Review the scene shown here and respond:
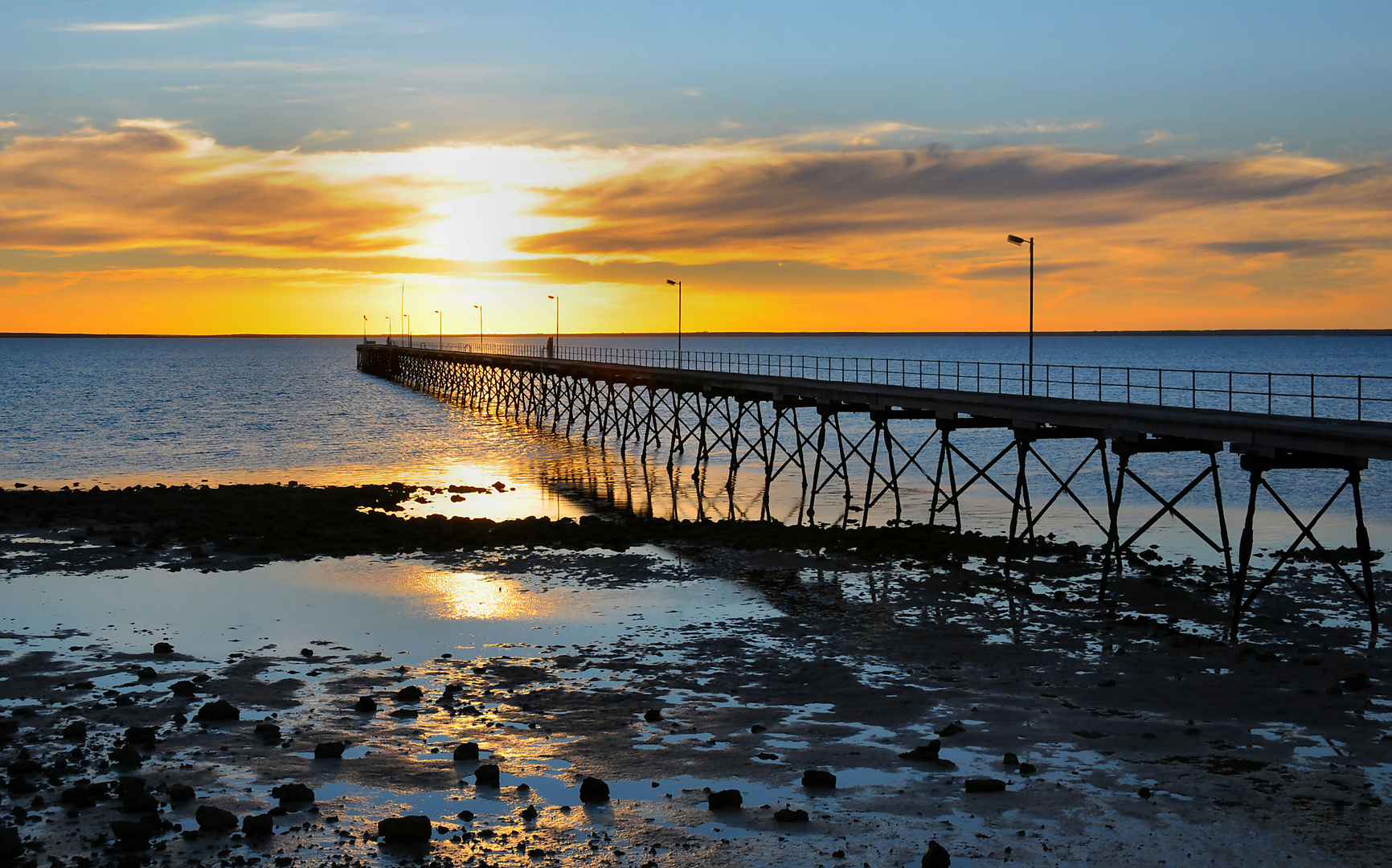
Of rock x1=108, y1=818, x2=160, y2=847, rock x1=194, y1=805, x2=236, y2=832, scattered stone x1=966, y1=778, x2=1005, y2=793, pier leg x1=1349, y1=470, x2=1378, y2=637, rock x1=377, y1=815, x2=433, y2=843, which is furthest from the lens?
pier leg x1=1349, y1=470, x2=1378, y2=637

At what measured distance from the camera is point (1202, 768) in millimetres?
12008

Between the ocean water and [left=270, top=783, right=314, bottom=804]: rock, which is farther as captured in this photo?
the ocean water


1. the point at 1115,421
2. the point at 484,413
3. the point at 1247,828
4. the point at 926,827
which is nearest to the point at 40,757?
the point at 926,827

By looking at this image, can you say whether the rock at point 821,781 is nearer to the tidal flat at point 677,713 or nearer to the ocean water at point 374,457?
the tidal flat at point 677,713

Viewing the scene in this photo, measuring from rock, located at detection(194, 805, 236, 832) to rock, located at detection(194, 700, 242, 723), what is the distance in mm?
3465

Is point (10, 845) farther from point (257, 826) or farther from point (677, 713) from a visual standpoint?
point (677, 713)

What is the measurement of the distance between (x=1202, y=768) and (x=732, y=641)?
7671 millimetres

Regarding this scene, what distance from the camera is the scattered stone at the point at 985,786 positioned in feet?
37.1

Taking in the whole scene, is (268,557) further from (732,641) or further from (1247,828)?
(1247,828)

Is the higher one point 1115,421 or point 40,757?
point 1115,421

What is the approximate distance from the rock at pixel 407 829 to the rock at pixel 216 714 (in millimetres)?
4530

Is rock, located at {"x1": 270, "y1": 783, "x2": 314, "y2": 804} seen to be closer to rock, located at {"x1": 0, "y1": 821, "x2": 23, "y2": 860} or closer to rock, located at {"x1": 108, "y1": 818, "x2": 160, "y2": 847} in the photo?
rock, located at {"x1": 108, "y1": 818, "x2": 160, "y2": 847}

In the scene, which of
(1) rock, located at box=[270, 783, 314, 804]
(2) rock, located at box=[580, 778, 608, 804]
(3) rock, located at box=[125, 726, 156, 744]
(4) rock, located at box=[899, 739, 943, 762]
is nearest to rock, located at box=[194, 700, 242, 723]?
(3) rock, located at box=[125, 726, 156, 744]

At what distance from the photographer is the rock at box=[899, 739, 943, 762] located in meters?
12.3
